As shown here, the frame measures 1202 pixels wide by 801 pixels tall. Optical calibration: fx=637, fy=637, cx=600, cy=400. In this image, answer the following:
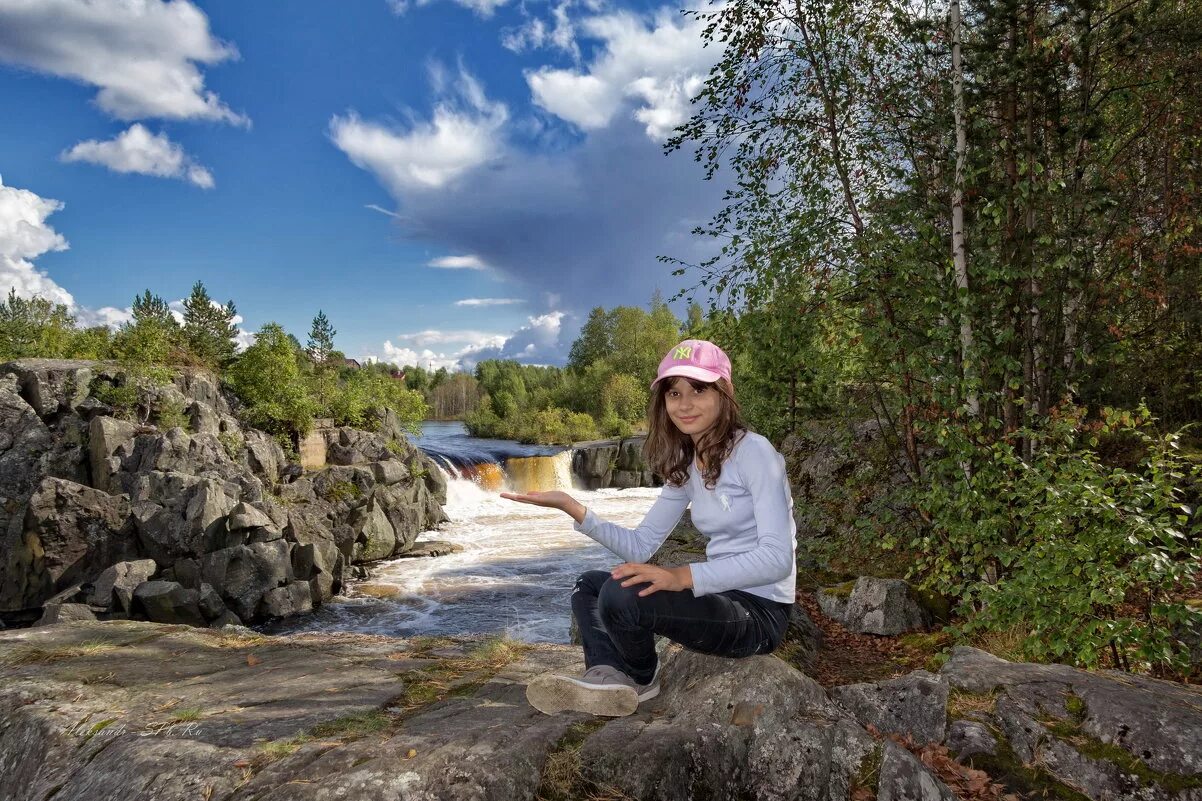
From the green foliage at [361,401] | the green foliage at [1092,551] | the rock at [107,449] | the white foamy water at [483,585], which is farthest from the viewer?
the green foliage at [361,401]

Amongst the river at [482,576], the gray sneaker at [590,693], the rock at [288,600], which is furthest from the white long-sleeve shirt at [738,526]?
the rock at [288,600]

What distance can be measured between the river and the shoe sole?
33.1 ft

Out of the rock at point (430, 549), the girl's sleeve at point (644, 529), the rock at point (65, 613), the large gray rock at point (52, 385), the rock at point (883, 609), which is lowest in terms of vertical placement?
the rock at point (430, 549)

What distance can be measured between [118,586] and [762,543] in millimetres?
15609

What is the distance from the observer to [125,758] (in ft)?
11.1

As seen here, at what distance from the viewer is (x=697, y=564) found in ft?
10.5

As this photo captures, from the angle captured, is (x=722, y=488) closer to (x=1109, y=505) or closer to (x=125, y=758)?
(x=1109, y=505)

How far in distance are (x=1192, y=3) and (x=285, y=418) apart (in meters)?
28.0

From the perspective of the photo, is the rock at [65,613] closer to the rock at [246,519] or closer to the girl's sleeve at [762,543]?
the rock at [246,519]

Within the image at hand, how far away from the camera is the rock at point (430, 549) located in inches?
823

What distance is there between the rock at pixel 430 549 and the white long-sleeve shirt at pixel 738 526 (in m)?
18.4

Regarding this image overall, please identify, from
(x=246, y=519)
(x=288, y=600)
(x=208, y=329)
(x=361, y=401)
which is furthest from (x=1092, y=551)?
A: (x=208, y=329)

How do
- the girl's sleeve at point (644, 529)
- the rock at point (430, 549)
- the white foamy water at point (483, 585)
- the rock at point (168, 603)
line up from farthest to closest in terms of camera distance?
1. the rock at point (430, 549)
2. the white foamy water at point (483, 585)
3. the rock at point (168, 603)
4. the girl's sleeve at point (644, 529)

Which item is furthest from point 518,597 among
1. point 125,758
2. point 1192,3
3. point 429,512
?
point 1192,3
